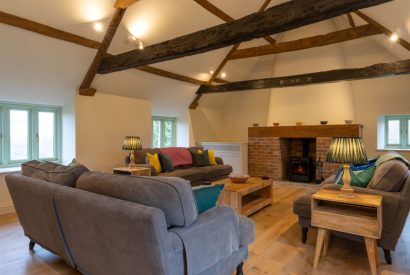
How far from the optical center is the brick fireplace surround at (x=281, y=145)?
19.8ft

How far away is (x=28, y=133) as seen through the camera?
4656 mm

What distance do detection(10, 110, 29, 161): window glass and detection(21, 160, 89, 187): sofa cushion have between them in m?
2.47

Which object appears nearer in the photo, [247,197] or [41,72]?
[41,72]

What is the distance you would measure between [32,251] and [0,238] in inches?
26.2

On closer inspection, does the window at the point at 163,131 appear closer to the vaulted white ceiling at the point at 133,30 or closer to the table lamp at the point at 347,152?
the vaulted white ceiling at the point at 133,30

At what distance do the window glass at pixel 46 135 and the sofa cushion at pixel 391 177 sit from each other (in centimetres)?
505

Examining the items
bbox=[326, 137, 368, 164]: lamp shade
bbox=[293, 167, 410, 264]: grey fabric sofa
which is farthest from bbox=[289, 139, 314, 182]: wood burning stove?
bbox=[326, 137, 368, 164]: lamp shade

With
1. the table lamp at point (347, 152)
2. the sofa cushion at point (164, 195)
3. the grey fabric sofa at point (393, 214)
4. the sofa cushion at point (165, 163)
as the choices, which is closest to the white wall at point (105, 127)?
the sofa cushion at point (165, 163)

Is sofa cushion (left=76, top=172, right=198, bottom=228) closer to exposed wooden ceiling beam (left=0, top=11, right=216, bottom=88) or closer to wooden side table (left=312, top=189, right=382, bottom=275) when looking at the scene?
wooden side table (left=312, top=189, right=382, bottom=275)

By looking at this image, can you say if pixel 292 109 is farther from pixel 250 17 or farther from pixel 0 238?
pixel 0 238

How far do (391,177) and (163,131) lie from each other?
5665 millimetres

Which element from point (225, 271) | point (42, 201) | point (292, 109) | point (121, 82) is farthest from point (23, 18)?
point (292, 109)

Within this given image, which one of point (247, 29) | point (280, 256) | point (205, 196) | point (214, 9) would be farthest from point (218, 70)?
point (205, 196)

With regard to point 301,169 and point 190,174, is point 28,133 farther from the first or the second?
point 301,169
